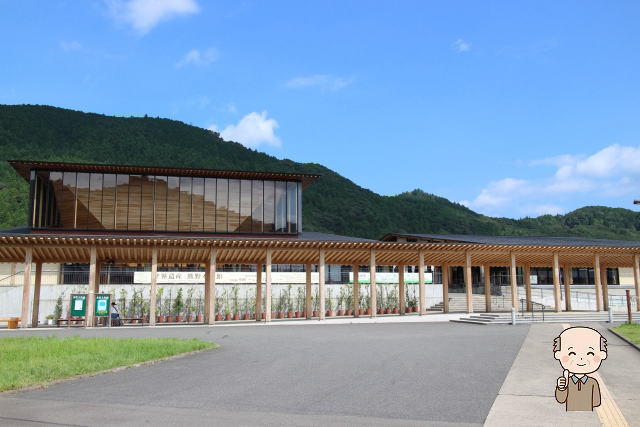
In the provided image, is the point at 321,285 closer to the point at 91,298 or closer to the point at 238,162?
the point at 91,298

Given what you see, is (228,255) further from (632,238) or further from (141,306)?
(632,238)

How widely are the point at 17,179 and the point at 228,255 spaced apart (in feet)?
199

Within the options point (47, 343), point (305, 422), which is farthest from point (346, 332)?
point (305, 422)

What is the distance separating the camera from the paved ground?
833 cm

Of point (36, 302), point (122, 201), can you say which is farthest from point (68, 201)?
point (36, 302)

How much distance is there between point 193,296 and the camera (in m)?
36.9

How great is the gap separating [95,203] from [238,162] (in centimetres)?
7831

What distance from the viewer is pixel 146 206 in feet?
116

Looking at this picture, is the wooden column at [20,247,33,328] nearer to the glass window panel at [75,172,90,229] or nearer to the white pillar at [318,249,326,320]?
the glass window panel at [75,172,90,229]

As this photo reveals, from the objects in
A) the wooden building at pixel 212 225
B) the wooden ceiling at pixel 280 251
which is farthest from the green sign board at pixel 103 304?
the wooden building at pixel 212 225

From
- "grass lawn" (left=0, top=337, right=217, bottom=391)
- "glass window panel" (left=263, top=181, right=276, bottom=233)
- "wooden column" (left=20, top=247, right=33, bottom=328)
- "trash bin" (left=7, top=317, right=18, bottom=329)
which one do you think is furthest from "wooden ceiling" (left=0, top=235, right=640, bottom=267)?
"grass lawn" (left=0, top=337, right=217, bottom=391)

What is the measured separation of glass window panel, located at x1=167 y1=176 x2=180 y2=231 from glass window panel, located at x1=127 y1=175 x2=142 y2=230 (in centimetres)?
176

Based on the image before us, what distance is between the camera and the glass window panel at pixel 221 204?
36.0m

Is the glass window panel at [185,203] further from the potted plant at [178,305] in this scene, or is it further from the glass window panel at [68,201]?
the glass window panel at [68,201]
